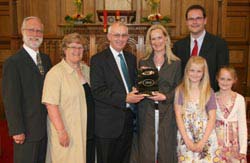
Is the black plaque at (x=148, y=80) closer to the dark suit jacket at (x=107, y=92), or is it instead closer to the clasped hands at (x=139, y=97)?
the clasped hands at (x=139, y=97)

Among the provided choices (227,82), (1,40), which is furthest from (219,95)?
(1,40)

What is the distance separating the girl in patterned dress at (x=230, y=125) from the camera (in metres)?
2.61

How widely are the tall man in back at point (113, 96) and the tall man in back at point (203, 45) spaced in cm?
73

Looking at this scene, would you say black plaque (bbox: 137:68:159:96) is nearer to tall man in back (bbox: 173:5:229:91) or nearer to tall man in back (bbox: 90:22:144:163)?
tall man in back (bbox: 90:22:144:163)

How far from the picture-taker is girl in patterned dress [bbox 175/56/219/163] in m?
2.49

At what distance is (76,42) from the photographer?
2418 millimetres

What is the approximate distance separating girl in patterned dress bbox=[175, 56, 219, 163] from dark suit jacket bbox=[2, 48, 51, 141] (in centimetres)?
121

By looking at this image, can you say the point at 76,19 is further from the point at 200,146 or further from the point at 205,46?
the point at 200,146

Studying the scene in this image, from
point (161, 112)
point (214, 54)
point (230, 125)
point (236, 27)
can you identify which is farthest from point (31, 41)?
point (236, 27)

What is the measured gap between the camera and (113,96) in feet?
8.07

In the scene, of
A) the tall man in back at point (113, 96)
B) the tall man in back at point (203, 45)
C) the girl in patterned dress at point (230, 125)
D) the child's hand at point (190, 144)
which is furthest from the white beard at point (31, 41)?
the girl in patterned dress at point (230, 125)

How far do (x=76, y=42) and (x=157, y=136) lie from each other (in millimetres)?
1083

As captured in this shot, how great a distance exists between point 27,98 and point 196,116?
1.47 meters

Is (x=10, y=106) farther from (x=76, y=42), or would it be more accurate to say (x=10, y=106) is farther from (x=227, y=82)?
(x=227, y=82)
